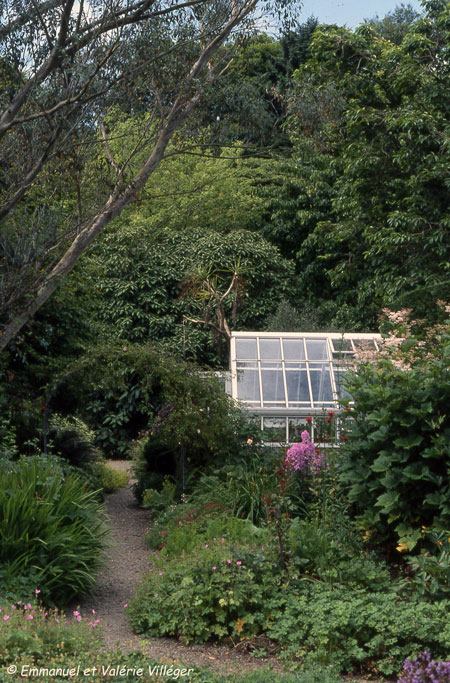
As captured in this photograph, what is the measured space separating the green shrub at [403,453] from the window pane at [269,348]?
480 cm

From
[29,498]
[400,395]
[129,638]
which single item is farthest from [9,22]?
[129,638]

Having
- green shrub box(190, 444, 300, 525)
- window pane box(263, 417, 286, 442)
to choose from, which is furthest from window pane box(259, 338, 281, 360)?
green shrub box(190, 444, 300, 525)

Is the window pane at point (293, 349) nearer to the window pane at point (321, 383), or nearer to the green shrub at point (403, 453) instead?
the window pane at point (321, 383)

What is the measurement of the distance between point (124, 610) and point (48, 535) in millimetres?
821

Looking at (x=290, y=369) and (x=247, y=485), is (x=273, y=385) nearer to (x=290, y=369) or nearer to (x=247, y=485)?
(x=290, y=369)

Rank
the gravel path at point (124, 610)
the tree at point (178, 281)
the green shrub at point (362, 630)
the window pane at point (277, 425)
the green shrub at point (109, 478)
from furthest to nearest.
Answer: the tree at point (178, 281), the green shrub at point (109, 478), the window pane at point (277, 425), the gravel path at point (124, 610), the green shrub at point (362, 630)

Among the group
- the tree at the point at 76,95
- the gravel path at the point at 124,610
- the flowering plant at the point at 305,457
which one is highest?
the tree at the point at 76,95

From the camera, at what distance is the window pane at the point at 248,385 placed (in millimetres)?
10273

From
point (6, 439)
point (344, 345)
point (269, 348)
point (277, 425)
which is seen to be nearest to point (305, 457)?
point (277, 425)

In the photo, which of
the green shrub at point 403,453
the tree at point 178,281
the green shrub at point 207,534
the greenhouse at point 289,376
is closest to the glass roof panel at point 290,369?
the greenhouse at point 289,376

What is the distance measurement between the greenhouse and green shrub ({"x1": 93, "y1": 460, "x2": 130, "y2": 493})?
2312 millimetres

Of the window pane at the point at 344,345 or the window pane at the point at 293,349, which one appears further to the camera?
the window pane at the point at 344,345

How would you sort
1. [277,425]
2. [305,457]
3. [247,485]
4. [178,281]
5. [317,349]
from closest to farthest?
[305,457] → [247,485] → [277,425] → [317,349] → [178,281]

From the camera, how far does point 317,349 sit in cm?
1119
